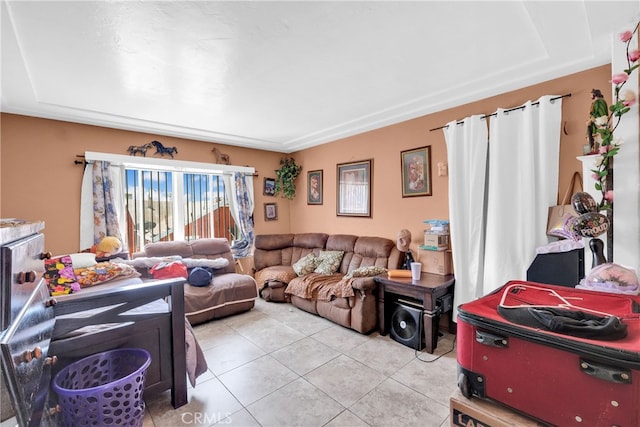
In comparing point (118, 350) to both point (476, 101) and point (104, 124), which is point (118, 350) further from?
point (476, 101)

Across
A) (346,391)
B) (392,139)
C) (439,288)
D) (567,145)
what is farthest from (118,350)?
(567,145)

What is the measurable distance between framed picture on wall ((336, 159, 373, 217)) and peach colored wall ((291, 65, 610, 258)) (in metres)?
0.09

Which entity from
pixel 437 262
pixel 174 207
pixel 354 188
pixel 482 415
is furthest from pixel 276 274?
pixel 482 415

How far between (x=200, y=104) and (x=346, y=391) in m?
3.03

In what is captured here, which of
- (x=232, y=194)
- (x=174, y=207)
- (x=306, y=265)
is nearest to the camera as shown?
(x=306, y=265)

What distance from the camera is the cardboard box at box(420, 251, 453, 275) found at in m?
2.97

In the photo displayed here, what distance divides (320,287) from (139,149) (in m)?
3.03

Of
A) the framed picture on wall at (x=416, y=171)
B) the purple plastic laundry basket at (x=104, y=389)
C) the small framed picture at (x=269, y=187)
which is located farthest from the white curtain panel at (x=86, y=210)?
the framed picture on wall at (x=416, y=171)

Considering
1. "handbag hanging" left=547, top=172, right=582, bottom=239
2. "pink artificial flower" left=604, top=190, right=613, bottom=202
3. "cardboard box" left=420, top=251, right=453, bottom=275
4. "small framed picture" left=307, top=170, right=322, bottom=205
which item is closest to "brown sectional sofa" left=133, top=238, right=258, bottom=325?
"small framed picture" left=307, top=170, right=322, bottom=205

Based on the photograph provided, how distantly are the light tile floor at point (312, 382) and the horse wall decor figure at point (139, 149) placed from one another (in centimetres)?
244

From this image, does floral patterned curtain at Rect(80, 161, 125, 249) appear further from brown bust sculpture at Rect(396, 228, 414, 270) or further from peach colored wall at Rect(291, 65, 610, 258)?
brown bust sculpture at Rect(396, 228, 414, 270)

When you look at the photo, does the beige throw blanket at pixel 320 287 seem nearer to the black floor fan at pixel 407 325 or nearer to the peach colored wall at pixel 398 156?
the black floor fan at pixel 407 325

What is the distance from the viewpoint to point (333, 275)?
379cm

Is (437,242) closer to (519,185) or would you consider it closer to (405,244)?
(405,244)
